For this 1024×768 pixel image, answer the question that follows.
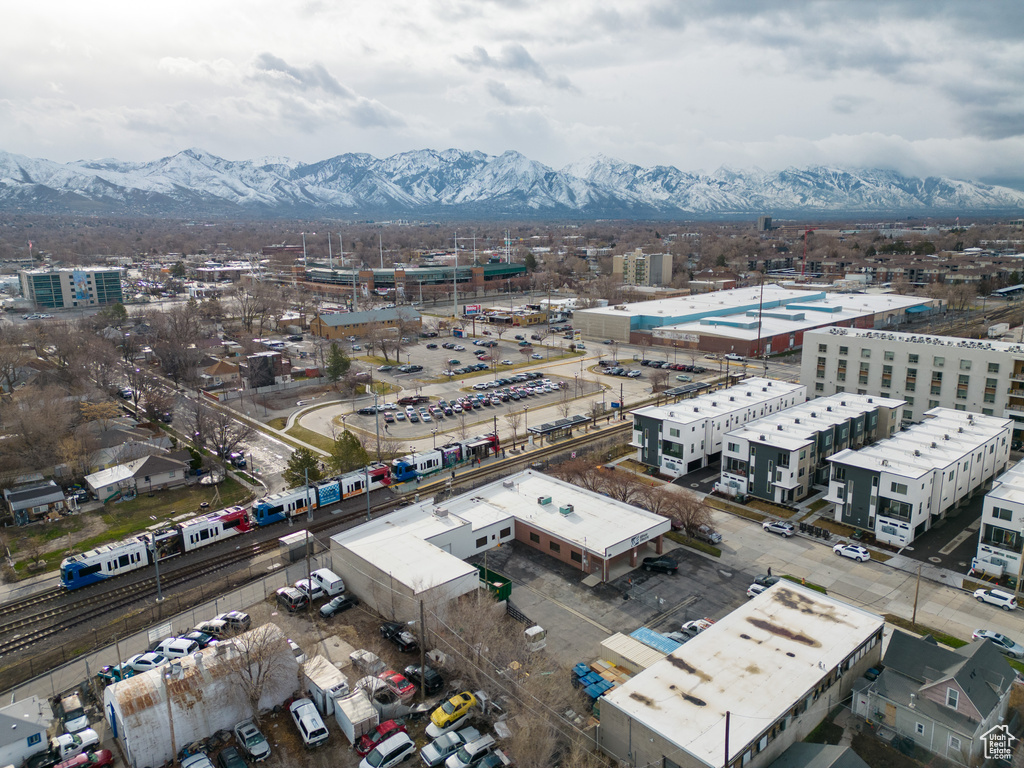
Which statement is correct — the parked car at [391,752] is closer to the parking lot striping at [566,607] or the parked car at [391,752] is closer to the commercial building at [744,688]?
the commercial building at [744,688]

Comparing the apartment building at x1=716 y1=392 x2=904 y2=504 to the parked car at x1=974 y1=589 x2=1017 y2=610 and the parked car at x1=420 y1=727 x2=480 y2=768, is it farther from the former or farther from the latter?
the parked car at x1=420 y1=727 x2=480 y2=768

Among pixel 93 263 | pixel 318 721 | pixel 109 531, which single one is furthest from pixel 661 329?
pixel 93 263

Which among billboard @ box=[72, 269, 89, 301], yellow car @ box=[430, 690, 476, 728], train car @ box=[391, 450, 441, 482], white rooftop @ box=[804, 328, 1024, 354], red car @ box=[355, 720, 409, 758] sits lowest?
red car @ box=[355, 720, 409, 758]

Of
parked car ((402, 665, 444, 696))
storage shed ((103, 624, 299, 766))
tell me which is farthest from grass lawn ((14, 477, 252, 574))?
parked car ((402, 665, 444, 696))

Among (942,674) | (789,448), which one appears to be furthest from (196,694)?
(789,448)

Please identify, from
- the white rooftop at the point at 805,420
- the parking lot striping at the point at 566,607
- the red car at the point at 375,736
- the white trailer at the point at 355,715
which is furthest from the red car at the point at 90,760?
the white rooftop at the point at 805,420

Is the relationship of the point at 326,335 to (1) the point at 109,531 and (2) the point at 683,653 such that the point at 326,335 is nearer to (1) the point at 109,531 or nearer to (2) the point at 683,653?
(1) the point at 109,531
